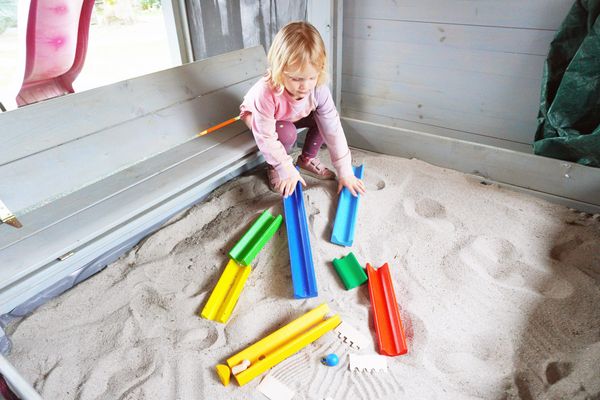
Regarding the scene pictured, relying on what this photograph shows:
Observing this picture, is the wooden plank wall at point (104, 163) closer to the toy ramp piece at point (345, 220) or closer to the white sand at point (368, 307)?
the white sand at point (368, 307)

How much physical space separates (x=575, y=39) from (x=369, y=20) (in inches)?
31.3

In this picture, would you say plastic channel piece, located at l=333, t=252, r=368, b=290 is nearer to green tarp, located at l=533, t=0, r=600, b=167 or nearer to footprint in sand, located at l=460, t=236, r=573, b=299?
footprint in sand, located at l=460, t=236, r=573, b=299

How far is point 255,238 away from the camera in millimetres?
1271

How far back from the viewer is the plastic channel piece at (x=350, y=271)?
113 centimetres

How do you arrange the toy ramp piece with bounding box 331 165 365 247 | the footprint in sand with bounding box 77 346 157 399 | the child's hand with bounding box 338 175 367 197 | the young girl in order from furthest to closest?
the child's hand with bounding box 338 175 367 197 < the toy ramp piece with bounding box 331 165 365 247 < the young girl < the footprint in sand with bounding box 77 346 157 399

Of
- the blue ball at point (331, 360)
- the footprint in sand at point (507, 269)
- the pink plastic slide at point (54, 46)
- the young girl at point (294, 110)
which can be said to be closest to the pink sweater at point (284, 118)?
the young girl at point (294, 110)

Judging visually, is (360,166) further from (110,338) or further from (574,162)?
(110,338)

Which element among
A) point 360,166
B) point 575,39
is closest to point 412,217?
point 360,166

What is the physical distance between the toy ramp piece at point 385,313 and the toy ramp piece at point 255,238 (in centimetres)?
34

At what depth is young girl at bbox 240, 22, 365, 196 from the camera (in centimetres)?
113

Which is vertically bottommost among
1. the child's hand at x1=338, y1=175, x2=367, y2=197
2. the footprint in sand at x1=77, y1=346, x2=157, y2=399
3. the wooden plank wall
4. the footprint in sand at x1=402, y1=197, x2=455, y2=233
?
the footprint in sand at x1=77, y1=346, x2=157, y2=399

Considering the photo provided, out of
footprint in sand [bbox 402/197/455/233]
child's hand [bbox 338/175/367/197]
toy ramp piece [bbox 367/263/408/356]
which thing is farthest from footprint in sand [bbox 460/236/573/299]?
child's hand [bbox 338/175/367/197]

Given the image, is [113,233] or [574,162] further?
[574,162]

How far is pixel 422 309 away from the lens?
1.06m
